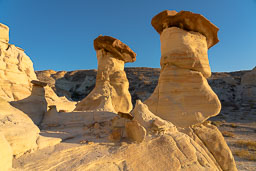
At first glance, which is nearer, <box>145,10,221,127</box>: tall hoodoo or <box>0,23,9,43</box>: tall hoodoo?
<box>145,10,221,127</box>: tall hoodoo

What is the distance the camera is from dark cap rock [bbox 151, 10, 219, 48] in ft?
16.4

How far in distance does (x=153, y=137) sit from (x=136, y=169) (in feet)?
2.60

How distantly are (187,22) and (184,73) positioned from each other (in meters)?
1.67

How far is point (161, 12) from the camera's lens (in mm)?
5359

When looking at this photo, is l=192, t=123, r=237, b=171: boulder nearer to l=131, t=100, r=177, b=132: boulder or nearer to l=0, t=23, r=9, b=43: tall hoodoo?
l=131, t=100, r=177, b=132: boulder

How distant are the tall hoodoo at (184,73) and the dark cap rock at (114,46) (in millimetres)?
3234

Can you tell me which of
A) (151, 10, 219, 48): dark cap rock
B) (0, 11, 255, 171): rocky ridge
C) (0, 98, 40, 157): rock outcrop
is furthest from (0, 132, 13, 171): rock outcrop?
(151, 10, 219, 48): dark cap rock

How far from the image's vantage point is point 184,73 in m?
4.95

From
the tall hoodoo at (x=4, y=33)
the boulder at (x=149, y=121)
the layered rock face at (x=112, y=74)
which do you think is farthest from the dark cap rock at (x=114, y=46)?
the boulder at (x=149, y=121)

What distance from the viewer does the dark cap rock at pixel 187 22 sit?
501 centimetres

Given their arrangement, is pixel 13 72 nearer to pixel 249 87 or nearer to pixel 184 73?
pixel 184 73

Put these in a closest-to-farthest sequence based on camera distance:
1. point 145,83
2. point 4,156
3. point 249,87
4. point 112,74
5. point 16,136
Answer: point 4,156, point 16,136, point 112,74, point 249,87, point 145,83

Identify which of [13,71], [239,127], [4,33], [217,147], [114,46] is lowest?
[239,127]

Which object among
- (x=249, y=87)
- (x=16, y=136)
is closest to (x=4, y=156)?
(x=16, y=136)
